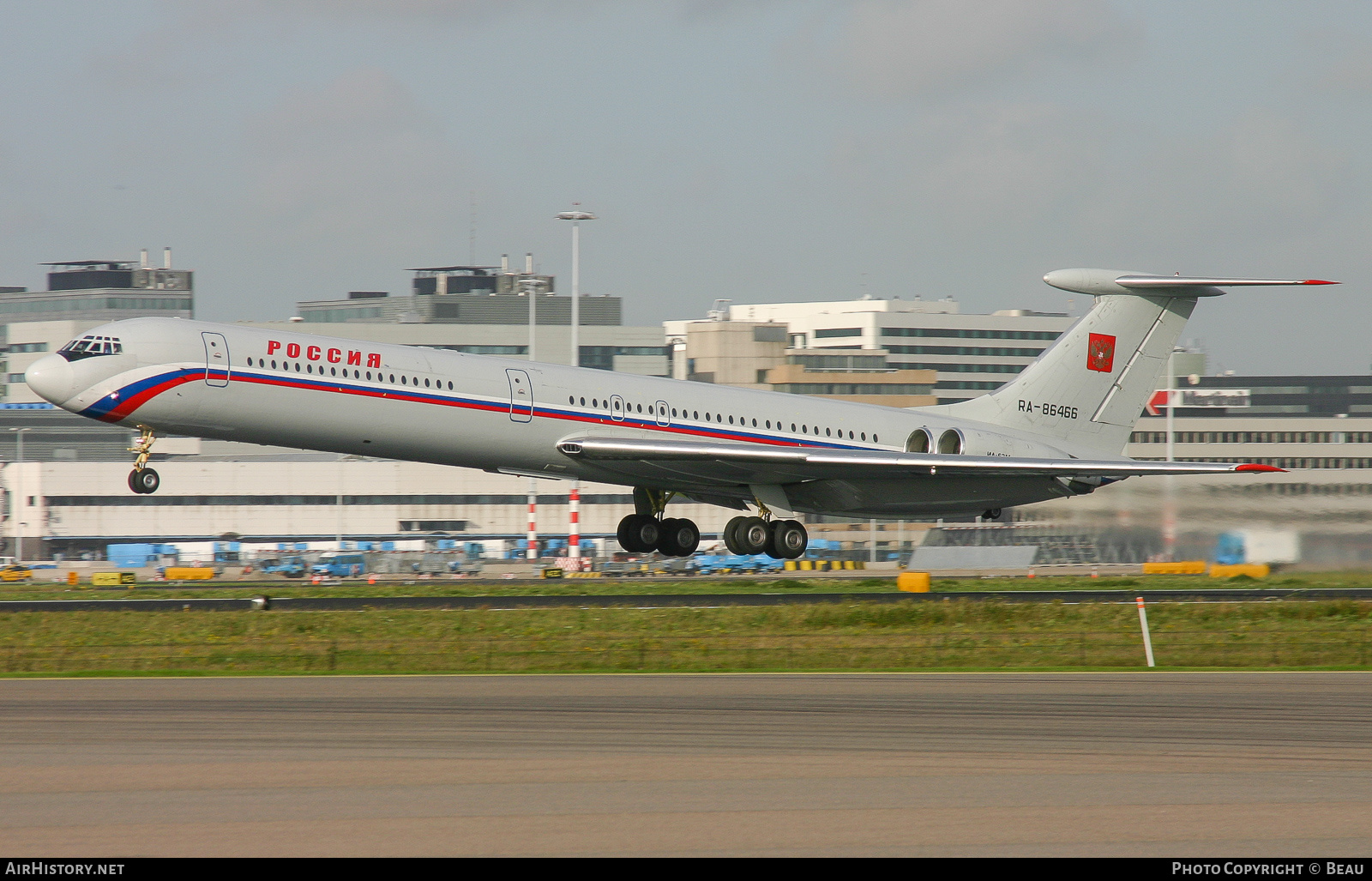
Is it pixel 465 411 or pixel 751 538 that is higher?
pixel 465 411

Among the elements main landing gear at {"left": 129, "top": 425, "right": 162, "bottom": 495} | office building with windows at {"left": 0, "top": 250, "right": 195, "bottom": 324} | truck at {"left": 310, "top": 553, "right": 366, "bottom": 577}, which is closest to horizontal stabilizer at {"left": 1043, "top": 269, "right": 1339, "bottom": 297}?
main landing gear at {"left": 129, "top": 425, "right": 162, "bottom": 495}

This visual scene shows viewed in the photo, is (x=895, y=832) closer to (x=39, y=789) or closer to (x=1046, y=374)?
(x=39, y=789)

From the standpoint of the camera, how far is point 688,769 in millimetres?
13141

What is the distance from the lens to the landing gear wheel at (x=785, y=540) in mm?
34312

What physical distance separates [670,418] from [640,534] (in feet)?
13.7

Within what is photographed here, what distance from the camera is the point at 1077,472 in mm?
34469

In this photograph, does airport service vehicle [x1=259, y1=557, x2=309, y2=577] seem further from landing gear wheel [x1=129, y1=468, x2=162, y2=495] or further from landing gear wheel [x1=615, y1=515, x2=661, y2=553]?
landing gear wheel [x1=129, y1=468, x2=162, y2=495]

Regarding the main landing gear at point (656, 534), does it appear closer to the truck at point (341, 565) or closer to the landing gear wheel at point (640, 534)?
the landing gear wheel at point (640, 534)

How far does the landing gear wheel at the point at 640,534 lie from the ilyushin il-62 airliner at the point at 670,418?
49 millimetres

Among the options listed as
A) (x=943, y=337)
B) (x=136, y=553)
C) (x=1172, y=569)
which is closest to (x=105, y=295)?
(x=136, y=553)

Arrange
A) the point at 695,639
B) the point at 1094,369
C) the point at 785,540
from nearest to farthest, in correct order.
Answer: the point at 695,639
the point at 785,540
the point at 1094,369

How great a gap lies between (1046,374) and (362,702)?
2485cm

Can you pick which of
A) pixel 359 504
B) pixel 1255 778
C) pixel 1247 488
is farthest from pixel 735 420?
pixel 359 504

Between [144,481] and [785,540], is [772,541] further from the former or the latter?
[144,481]
